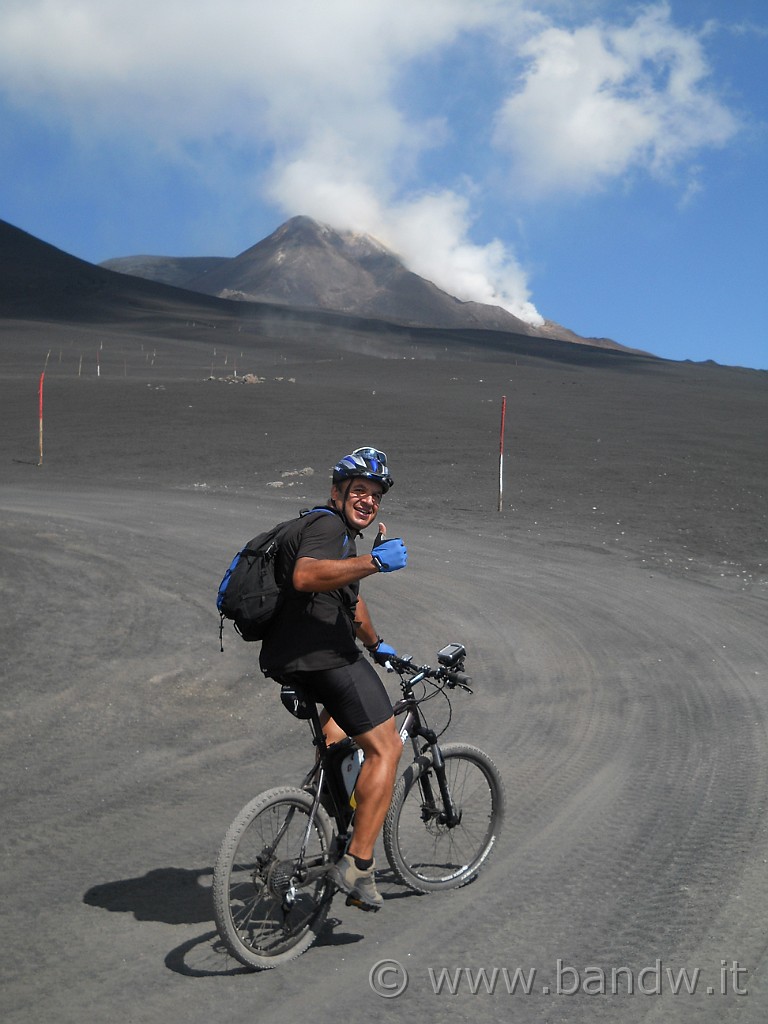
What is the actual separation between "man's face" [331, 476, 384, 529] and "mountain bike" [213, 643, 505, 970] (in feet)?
2.17

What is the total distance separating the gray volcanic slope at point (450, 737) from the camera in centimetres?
390

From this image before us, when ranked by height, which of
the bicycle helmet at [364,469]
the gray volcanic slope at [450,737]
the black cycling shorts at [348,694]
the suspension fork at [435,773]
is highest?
the bicycle helmet at [364,469]

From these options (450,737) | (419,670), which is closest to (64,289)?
(450,737)

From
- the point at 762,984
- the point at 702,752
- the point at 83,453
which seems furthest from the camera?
the point at 83,453

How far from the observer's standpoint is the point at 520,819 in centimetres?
557

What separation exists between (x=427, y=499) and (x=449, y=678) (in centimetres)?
1648

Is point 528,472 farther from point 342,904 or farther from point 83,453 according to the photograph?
point 342,904

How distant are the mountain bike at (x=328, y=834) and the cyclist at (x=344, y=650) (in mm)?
92

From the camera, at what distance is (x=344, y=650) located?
4.23 metres

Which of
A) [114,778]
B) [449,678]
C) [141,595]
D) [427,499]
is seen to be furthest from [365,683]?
[427,499]

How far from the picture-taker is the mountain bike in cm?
396

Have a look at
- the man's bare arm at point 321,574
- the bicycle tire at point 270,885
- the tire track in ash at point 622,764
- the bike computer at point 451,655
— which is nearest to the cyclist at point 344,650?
the man's bare arm at point 321,574

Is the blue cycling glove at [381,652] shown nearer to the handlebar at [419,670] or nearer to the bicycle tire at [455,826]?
the handlebar at [419,670]

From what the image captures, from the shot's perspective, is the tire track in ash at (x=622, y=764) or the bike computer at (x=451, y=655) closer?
the tire track in ash at (x=622, y=764)
